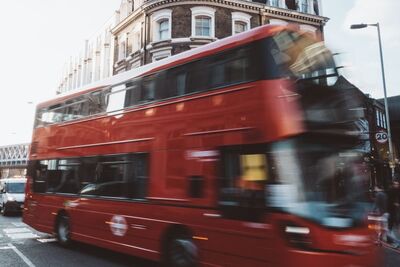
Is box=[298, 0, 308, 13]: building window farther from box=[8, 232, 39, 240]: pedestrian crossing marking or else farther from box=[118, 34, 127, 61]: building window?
box=[8, 232, 39, 240]: pedestrian crossing marking

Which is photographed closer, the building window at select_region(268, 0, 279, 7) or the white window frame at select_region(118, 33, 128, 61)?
the building window at select_region(268, 0, 279, 7)

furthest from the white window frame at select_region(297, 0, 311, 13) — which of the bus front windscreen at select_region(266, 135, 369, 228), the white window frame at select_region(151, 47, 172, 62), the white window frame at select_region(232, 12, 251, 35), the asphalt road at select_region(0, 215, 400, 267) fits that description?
the bus front windscreen at select_region(266, 135, 369, 228)

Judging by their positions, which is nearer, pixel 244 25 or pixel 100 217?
pixel 100 217

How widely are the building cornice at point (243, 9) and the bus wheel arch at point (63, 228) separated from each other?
71.6 ft

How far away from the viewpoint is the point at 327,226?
5.59 m

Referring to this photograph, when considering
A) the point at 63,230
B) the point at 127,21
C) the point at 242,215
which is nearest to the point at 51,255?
the point at 63,230

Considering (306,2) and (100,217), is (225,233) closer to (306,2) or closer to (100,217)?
Result: (100,217)

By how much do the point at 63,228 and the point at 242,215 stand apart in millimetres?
6546

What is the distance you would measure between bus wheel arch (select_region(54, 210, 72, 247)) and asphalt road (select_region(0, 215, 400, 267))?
191 millimetres

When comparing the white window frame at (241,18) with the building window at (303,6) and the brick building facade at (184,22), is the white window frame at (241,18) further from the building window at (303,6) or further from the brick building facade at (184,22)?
the building window at (303,6)

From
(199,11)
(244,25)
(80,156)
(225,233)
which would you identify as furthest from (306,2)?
(225,233)

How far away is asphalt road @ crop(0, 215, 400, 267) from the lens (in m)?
8.91

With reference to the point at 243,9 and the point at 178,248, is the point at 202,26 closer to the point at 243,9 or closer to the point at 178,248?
the point at 243,9

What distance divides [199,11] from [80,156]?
71.2ft
